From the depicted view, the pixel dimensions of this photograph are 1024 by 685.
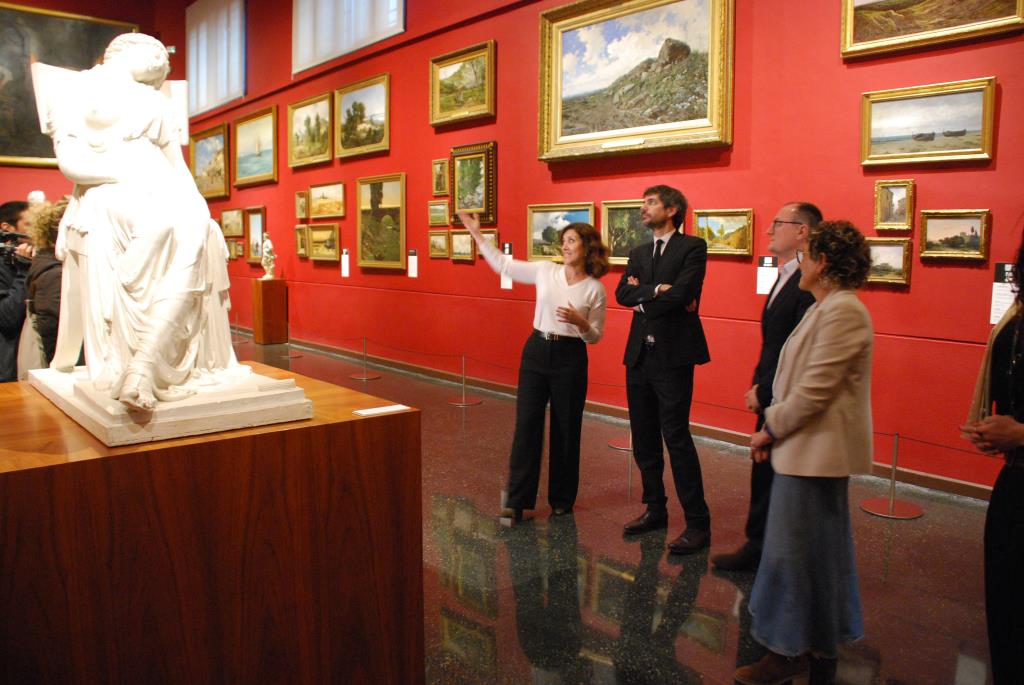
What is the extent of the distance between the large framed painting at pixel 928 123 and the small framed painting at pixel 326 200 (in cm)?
818

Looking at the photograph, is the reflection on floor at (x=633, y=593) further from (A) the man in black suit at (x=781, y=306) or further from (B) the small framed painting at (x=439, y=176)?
(B) the small framed painting at (x=439, y=176)

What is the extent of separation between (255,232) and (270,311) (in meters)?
1.99

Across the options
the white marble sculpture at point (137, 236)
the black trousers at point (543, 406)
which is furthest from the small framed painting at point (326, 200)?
the white marble sculpture at point (137, 236)

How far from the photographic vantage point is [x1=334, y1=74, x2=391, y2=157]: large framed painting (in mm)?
10969

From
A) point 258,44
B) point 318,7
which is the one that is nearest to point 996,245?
point 318,7

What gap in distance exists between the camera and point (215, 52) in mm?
15695

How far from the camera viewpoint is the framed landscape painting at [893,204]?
575 centimetres

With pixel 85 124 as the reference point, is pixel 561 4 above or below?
above

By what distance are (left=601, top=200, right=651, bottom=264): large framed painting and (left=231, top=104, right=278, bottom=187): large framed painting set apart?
7988 mm

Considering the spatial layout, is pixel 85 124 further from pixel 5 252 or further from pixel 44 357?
pixel 5 252

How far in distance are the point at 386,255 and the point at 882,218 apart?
23.2 ft

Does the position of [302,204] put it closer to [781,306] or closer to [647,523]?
[647,523]

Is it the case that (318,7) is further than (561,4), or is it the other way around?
(318,7)

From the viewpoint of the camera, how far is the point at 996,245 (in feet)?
17.8
